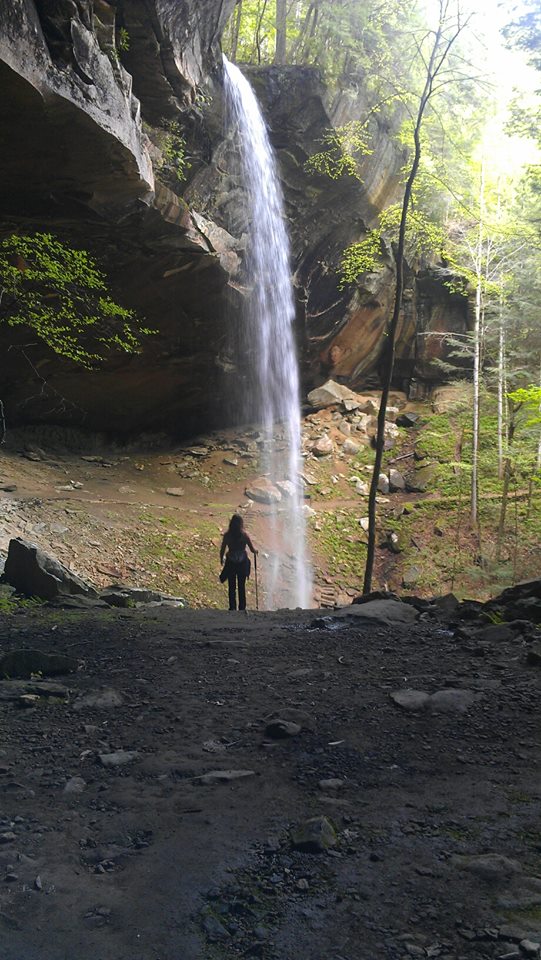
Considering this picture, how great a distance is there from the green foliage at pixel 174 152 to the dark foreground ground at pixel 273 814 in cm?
1262

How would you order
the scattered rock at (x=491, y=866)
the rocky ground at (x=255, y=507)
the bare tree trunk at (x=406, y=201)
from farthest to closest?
the rocky ground at (x=255, y=507) < the bare tree trunk at (x=406, y=201) < the scattered rock at (x=491, y=866)

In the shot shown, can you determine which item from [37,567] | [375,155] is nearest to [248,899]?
[37,567]

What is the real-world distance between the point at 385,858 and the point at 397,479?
18.3 meters

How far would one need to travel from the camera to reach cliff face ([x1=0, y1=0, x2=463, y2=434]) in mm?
7734

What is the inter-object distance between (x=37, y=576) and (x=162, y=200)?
8281mm

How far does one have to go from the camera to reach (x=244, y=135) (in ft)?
54.0

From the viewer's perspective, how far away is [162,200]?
11977 millimetres

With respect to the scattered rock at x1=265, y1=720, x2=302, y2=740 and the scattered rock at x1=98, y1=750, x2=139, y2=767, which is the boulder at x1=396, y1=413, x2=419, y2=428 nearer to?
the scattered rock at x1=265, y1=720, x2=302, y2=740

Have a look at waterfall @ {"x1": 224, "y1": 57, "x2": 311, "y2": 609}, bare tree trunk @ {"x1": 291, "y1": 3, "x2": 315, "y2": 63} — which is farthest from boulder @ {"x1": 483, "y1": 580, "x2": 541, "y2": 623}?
bare tree trunk @ {"x1": 291, "y1": 3, "x2": 315, "y2": 63}

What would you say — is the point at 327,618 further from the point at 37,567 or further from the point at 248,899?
the point at 248,899

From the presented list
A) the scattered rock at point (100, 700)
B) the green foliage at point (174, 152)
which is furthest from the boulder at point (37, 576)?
the green foliage at point (174, 152)

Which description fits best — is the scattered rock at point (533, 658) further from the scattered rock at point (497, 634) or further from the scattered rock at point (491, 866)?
the scattered rock at point (491, 866)

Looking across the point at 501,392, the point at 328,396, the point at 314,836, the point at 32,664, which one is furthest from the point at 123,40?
the point at 328,396

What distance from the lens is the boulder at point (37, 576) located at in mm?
7754
